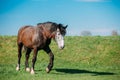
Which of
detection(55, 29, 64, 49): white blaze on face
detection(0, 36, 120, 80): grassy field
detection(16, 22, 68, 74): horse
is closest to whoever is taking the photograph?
detection(55, 29, 64, 49): white blaze on face

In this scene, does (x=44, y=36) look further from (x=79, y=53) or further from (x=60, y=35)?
(x=79, y=53)

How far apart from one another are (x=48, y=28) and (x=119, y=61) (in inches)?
478

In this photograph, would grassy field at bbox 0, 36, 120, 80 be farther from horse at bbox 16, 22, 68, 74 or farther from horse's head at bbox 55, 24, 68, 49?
horse's head at bbox 55, 24, 68, 49

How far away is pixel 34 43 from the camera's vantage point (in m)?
19.0

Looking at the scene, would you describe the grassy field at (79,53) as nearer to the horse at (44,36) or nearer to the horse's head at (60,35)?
the horse at (44,36)

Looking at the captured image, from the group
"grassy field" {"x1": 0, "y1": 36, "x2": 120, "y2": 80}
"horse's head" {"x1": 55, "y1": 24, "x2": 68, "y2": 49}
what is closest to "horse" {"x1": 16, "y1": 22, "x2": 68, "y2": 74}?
"horse's head" {"x1": 55, "y1": 24, "x2": 68, "y2": 49}

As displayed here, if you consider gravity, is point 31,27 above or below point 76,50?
above

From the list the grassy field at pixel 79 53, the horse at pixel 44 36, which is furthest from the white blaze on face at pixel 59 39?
the grassy field at pixel 79 53

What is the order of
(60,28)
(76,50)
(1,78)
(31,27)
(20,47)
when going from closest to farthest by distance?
(1,78)
(60,28)
(31,27)
(20,47)
(76,50)

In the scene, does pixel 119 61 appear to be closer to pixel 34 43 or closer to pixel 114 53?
pixel 114 53

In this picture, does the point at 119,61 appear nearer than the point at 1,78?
No

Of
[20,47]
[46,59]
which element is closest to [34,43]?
[20,47]

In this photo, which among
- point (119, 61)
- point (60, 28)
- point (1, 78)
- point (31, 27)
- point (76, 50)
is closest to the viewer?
point (1, 78)

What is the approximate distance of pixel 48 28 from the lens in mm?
19031
